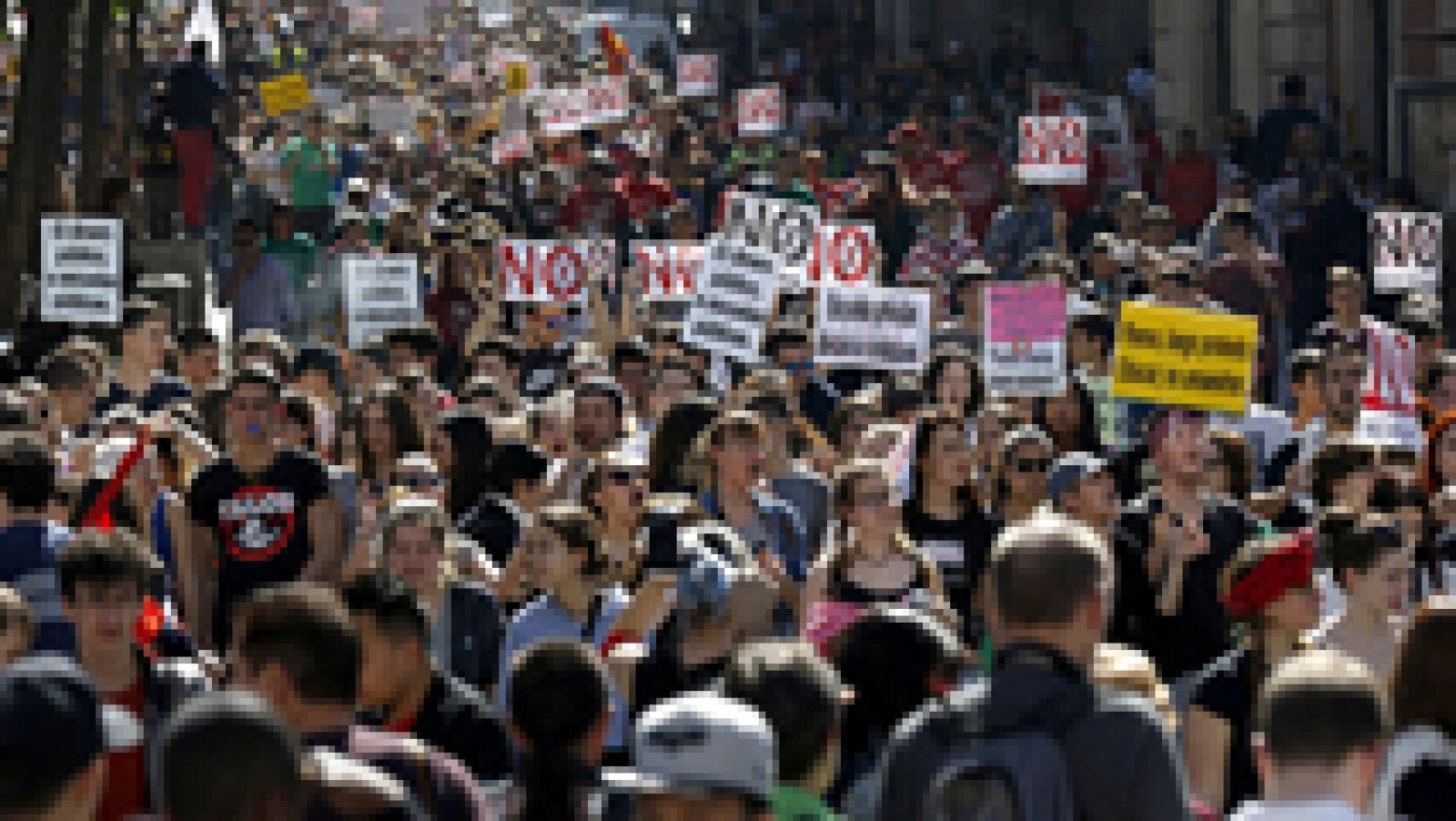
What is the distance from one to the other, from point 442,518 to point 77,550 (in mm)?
1591

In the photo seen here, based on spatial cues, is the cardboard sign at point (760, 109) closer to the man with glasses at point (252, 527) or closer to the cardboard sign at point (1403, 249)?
the cardboard sign at point (1403, 249)

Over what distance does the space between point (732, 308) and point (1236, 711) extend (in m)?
8.29

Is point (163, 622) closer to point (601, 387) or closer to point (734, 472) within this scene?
point (734, 472)

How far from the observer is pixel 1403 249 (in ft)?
58.1

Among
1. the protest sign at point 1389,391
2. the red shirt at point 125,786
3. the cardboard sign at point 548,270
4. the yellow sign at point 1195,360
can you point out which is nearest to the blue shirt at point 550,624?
the red shirt at point 125,786

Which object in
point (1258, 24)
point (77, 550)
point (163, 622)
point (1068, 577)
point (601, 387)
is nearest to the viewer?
point (1068, 577)

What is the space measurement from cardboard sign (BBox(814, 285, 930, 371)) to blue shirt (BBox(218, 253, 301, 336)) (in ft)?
22.2

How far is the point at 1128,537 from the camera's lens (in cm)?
864

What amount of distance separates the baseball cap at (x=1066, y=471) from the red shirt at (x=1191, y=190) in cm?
1356

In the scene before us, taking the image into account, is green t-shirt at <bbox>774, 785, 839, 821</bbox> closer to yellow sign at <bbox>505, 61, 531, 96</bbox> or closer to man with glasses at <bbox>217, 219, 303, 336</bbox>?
man with glasses at <bbox>217, 219, 303, 336</bbox>

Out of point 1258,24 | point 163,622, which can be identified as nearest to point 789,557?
point 163,622

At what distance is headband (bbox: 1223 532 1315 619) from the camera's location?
725 centimetres

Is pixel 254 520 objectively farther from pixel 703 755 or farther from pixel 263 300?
pixel 263 300

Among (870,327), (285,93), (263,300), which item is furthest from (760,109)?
(870,327)
